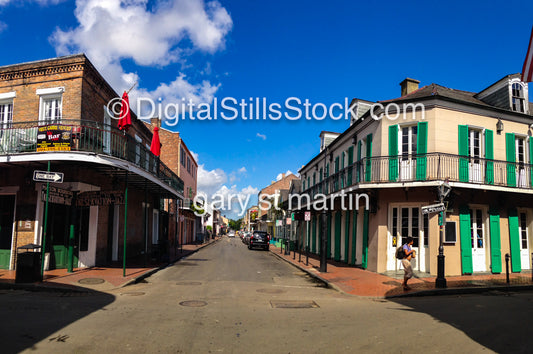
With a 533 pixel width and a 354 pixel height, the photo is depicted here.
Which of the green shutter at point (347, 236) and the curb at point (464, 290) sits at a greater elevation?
the green shutter at point (347, 236)

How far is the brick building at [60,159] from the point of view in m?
12.1

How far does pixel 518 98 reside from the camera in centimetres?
1617

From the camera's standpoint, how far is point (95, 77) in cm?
1491

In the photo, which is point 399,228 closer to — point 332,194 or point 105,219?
point 332,194

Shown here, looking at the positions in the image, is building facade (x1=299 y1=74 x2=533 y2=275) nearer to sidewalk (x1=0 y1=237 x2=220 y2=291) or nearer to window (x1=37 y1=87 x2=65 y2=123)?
sidewalk (x1=0 y1=237 x2=220 y2=291)

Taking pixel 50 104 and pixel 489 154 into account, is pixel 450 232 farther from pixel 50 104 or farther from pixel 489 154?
pixel 50 104

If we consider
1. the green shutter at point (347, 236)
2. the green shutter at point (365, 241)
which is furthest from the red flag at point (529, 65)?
the green shutter at point (347, 236)

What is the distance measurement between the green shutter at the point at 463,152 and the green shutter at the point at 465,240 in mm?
1230

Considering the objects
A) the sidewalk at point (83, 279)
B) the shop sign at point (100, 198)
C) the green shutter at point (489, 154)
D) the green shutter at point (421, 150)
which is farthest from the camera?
the green shutter at point (489, 154)

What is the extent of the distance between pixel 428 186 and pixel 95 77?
1347 centimetres

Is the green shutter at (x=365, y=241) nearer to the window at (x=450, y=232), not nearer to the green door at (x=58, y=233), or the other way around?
the window at (x=450, y=232)

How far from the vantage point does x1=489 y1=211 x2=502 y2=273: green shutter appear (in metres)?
Answer: 15.0

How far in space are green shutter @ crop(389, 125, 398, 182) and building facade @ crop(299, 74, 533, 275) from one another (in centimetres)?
4

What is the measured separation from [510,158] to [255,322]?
13.6 metres
